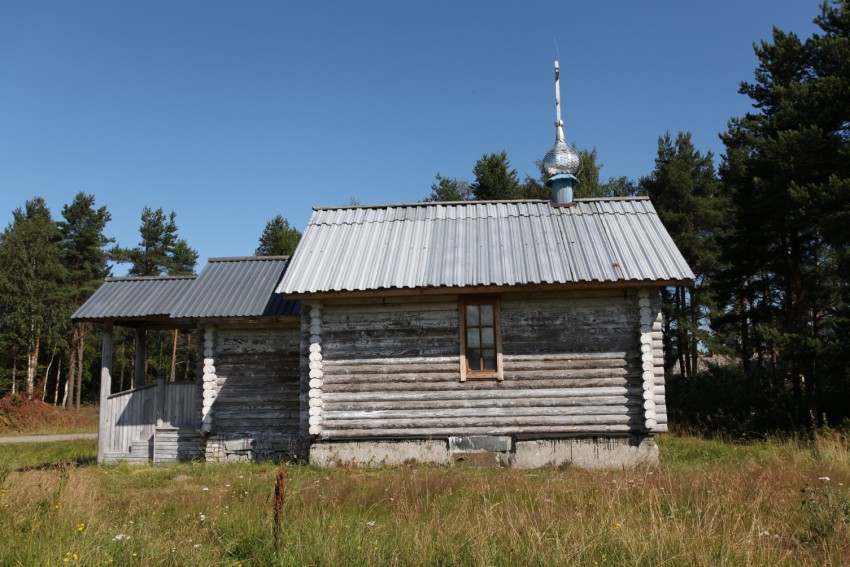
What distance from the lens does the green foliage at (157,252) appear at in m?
40.4

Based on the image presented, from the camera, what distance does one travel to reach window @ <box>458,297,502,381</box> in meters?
11.3

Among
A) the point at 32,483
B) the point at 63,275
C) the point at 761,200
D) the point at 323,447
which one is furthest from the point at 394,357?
the point at 63,275

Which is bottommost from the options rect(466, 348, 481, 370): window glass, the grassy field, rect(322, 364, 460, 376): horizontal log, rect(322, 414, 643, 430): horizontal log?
the grassy field

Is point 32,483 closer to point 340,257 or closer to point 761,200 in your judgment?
point 340,257

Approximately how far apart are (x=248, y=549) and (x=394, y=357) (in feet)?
20.8

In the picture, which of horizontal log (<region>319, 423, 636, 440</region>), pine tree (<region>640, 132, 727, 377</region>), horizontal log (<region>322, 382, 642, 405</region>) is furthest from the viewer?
pine tree (<region>640, 132, 727, 377</region>)

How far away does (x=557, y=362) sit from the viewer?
11164mm

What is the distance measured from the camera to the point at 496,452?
11.0m

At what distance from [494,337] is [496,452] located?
7.01ft

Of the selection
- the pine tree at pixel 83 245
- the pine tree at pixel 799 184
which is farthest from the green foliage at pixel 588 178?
the pine tree at pixel 83 245

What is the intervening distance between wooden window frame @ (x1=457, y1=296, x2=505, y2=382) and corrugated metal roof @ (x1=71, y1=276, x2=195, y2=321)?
659 cm

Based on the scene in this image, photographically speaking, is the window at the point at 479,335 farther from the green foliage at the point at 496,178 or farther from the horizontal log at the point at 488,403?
the green foliage at the point at 496,178

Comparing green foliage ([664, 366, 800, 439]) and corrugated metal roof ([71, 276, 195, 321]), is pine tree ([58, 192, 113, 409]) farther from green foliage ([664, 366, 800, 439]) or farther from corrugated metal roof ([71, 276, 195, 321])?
green foliage ([664, 366, 800, 439])

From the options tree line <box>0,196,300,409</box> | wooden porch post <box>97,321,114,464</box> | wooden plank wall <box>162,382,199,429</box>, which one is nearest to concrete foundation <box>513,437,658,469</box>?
wooden plank wall <box>162,382,199,429</box>
